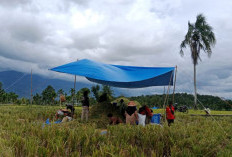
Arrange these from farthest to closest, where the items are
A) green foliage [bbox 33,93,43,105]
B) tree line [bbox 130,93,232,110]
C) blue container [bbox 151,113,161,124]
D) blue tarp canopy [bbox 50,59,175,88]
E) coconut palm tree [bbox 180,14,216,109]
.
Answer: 1. green foliage [bbox 33,93,43,105]
2. tree line [bbox 130,93,232,110]
3. coconut palm tree [bbox 180,14,216,109]
4. blue container [bbox 151,113,161,124]
5. blue tarp canopy [bbox 50,59,175,88]

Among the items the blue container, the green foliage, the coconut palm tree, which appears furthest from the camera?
the green foliage

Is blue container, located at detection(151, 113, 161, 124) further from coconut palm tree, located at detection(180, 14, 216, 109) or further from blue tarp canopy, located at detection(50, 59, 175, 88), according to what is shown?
coconut palm tree, located at detection(180, 14, 216, 109)

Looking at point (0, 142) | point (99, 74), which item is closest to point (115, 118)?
point (99, 74)

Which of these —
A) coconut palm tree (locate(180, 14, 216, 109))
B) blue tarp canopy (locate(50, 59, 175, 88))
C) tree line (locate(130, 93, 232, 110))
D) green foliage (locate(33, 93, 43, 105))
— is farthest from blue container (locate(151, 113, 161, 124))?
green foliage (locate(33, 93, 43, 105))

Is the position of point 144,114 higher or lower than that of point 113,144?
higher

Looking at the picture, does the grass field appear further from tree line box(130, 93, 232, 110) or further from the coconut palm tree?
tree line box(130, 93, 232, 110)

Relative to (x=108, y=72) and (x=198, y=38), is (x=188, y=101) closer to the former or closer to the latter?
(x=198, y=38)

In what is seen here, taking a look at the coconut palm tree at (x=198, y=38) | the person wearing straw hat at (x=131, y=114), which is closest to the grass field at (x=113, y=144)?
the person wearing straw hat at (x=131, y=114)

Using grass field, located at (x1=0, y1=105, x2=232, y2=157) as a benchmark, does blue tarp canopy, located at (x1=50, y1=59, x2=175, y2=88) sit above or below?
above

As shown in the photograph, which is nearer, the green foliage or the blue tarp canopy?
the blue tarp canopy

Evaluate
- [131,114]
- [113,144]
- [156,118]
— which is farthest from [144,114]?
[113,144]

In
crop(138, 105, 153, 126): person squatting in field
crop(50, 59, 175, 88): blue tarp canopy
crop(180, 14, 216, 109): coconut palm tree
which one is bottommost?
crop(138, 105, 153, 126): person squatting in field

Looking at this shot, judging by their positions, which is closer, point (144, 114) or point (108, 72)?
point (144, 114)

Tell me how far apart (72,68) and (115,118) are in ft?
7.92
